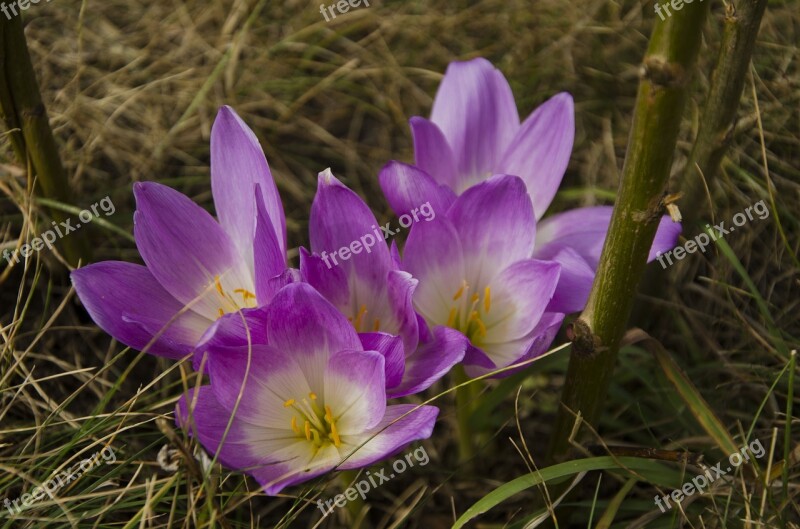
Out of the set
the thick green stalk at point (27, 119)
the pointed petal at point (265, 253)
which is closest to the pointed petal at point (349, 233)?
the pointed petal at point (265, 253)

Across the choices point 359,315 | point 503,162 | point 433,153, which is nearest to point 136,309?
point 359,315

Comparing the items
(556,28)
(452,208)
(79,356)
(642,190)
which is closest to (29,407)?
(79,356)

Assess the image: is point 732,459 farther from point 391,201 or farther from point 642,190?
point 391,201

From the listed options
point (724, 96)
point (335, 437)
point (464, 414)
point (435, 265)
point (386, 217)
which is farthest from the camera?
point (386, 217)

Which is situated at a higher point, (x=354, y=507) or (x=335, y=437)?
(x=335, y=437)

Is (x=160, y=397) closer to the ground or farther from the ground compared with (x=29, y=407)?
closer to the ground

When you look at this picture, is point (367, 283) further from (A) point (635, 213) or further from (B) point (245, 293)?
(A) point (635, 213)

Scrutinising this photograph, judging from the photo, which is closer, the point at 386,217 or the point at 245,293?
the point at 245,293
